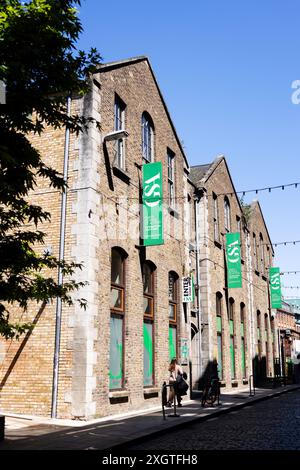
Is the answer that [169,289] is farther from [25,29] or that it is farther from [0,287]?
[25,29]

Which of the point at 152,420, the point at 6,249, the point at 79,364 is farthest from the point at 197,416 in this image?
the point at 6,249

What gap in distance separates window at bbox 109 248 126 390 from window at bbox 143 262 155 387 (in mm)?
1457

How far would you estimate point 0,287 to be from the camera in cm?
713

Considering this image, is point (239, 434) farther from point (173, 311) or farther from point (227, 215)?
point (227, 215)

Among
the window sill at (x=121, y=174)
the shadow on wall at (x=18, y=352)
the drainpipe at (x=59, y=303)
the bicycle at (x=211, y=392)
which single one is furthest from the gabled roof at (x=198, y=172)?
the shadow on wall at (x=18, y=352)

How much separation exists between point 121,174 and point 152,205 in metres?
1.31

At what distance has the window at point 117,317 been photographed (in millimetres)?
12883

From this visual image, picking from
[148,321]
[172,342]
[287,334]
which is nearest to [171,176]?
[148,321]

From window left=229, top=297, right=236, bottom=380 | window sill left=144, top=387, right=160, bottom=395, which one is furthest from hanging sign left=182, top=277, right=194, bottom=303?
window left=229, top=297, right=236, bottom=380

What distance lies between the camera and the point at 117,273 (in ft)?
44.9

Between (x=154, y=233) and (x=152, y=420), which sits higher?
(x=154, y=233)

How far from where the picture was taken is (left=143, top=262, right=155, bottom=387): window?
14797 millimetres

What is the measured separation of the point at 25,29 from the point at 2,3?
74 cm

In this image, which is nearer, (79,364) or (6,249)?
(6,249)
